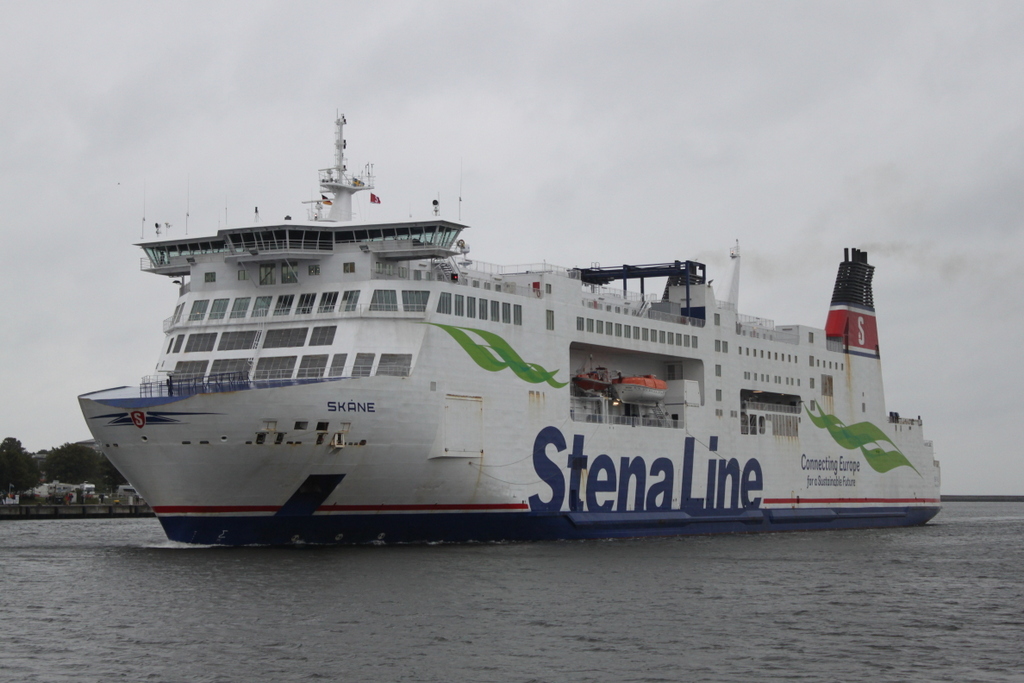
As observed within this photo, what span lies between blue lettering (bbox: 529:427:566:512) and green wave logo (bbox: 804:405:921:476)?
59.9 feet

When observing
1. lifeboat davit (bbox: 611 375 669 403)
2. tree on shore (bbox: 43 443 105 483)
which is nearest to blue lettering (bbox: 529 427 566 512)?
lifeboat davit (bbox: 611 375 669 403)

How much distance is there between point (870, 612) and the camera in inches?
1088

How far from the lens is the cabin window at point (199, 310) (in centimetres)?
3962

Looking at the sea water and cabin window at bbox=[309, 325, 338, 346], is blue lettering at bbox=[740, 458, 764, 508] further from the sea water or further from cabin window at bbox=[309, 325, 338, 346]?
cabin window at bbox=[309, 325, 338, 346]

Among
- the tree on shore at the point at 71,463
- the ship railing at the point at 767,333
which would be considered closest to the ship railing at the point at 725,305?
the ship railing at the point at 767,333

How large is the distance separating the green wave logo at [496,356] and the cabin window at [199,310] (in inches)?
297

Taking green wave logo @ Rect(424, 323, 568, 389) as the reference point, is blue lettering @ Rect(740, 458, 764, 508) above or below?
below

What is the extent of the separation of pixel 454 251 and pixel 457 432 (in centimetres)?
570

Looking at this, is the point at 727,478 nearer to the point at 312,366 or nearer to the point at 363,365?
the point at 363,365

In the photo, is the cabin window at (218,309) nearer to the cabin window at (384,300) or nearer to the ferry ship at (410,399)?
the ferry ship at (410,399)

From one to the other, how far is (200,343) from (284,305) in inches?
115

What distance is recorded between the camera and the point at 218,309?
39375 mm

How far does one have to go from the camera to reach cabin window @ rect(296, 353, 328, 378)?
120 ft

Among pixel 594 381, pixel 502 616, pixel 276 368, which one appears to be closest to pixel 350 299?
pixel 276 368
